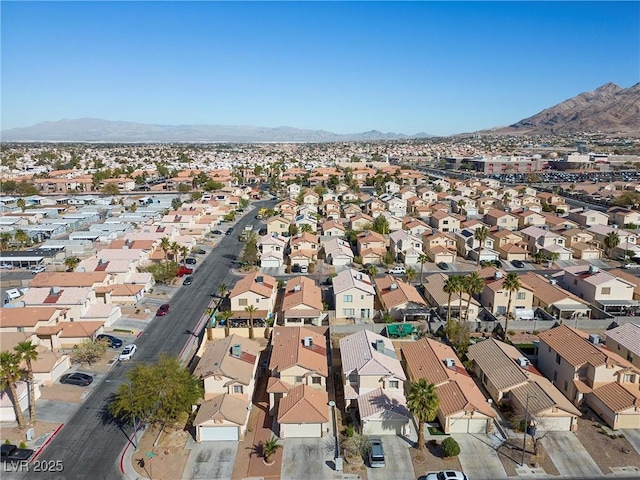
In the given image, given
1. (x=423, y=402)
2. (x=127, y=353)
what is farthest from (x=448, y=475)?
(x=127, y=353)

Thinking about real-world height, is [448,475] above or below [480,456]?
above

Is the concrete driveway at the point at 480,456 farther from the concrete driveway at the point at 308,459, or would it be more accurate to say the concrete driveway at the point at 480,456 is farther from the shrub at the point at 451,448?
the concrete driveway at the point at 308,459

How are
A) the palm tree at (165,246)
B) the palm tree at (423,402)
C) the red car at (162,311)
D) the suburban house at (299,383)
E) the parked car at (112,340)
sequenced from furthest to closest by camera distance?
the palm tree at (165,246) → the red car at (162,311) → the parked car at (112,340) → the suburban house at (299,383) → the palm tree at (423,402)

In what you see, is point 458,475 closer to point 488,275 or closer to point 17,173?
point 488,275

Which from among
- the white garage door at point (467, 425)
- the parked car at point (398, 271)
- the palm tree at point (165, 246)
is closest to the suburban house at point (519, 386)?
the white garage door at point (467, 425)

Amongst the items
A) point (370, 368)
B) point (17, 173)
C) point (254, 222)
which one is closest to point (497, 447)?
point (370, 368)

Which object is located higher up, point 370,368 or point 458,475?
point 370,368

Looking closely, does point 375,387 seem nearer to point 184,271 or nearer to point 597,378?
point 597,378
